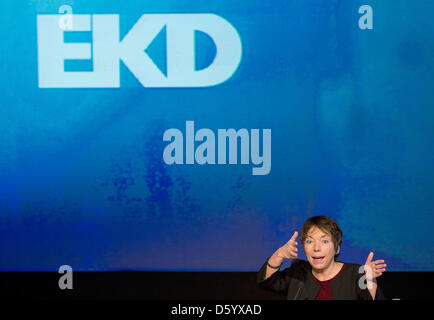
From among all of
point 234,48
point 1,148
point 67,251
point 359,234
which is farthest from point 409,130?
point 1,148

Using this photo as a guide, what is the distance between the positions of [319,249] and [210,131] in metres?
1.26

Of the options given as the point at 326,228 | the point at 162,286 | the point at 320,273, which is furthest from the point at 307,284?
the point at 162,286

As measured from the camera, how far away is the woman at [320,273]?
6.57 feet

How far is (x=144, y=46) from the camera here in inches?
119

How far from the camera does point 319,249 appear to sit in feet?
6.83

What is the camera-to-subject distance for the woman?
2.00 m

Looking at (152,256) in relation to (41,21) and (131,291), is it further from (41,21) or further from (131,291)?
(41,21)

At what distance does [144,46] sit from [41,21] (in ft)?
2.38

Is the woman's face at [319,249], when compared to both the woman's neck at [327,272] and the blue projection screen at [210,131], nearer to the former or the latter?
the woman's neck at [327,272]

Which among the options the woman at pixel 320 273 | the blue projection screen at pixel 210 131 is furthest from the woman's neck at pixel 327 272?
the blue projection screen at pixel 210 131

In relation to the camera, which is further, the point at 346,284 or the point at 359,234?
the point at 359,234

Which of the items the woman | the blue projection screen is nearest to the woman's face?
the woman
